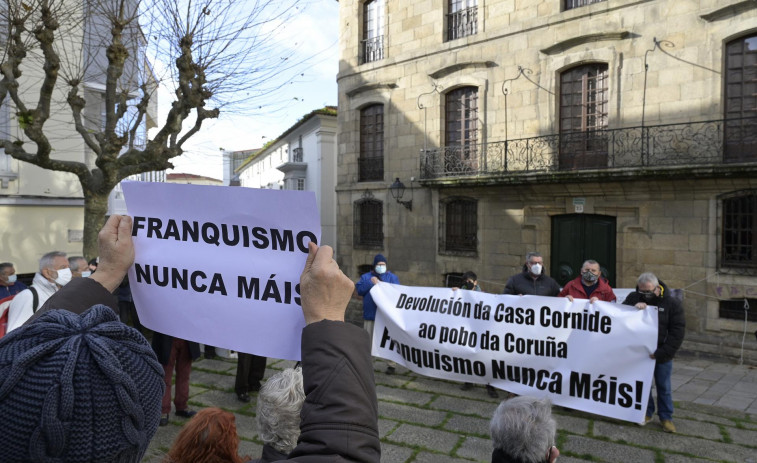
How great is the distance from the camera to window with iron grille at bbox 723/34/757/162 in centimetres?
1145

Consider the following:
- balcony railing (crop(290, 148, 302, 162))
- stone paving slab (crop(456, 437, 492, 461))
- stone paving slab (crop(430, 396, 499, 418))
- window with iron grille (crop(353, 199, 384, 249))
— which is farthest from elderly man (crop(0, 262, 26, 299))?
balcony railing (crop(290, 148, 302, 162))

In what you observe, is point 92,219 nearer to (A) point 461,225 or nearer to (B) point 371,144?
(A) point 461,225

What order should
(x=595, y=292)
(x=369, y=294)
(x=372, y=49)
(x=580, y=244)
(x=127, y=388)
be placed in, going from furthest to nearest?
(x=372, y=49) → (x=580, y=244) → (x=369, y=294) → (x=595, y=292) → (x=127, y=388)

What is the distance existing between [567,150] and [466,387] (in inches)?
338

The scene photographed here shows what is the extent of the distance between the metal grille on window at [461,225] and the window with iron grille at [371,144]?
3.09 metres

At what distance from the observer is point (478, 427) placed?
20.3 feet

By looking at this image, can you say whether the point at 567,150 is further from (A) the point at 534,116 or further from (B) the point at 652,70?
(B) the point at 652,70

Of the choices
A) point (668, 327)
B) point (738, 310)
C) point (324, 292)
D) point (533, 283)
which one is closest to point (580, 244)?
point (738, 310)

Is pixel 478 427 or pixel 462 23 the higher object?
pixel 462 23

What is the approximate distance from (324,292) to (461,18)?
1656 centimetres

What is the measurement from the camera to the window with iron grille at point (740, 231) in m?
11.2

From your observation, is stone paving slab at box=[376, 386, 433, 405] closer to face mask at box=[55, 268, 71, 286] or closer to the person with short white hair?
face mask at box=[55, 268, 71, 286]

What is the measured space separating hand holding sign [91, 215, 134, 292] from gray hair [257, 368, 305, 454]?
0.84m

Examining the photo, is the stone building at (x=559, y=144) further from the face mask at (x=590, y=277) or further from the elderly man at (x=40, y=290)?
the elderly man at (x=40, y=290)
